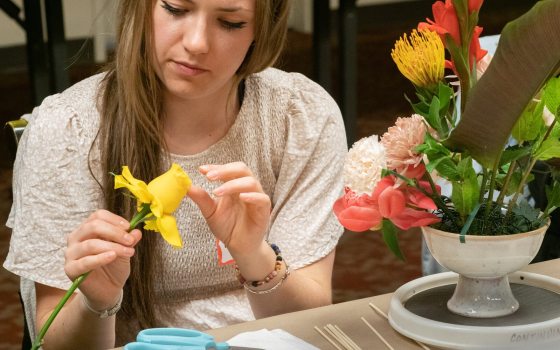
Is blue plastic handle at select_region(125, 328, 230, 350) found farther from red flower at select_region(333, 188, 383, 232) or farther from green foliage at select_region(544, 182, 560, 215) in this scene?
green foliage at select_region(544, 182, 560, 215)

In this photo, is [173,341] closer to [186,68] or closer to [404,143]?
[404,143]

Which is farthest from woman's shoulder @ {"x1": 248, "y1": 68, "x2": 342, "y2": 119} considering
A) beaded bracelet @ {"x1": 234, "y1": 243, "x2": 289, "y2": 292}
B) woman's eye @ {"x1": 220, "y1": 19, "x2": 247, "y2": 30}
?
beaded bracelet @ {"x1": 234, "y1": 243, "x2": 289, "y2": 292}

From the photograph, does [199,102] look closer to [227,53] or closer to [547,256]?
[227,53]

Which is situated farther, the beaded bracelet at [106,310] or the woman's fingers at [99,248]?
the beaded bracelet at [106,310]

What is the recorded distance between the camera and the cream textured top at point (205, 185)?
164 cm

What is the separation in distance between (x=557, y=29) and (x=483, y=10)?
6.78 metres

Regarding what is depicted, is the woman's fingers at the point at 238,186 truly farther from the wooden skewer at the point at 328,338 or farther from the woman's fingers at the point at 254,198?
the wooden skewer at the point at 328,338

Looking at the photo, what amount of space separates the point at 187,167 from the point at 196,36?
0.28 meters

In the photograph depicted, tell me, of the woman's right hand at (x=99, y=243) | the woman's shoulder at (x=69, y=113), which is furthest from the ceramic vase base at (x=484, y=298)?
the woman's shoulder at (x=69, y=113)

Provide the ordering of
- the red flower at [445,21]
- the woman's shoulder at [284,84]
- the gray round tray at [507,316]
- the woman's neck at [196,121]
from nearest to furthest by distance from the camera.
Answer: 1. the red flower at [445,21]
2. the gray round tray at [507,316]
3. the woman's neck at [196,121]
4. the woman's shoulder at [284,84]

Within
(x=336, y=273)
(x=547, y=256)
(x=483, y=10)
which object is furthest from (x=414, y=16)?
(x=547, y=256)

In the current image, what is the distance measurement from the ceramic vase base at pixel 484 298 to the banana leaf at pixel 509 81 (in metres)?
0.18

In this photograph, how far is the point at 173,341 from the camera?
1196 mm

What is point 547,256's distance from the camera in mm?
2383
